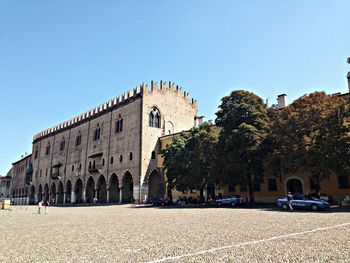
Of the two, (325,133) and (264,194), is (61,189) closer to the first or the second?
(264,194)

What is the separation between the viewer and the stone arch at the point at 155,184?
143 feet

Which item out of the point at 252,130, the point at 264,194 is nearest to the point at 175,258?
the point at 252,130

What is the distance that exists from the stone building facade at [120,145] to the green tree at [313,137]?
73.7 feet

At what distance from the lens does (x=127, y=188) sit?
4734cm

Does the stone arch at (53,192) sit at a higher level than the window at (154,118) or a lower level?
lower

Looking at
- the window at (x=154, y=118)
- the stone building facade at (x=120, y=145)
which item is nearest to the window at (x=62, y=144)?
the stone building facade at (x=120, y=145)

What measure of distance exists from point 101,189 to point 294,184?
1335 inches

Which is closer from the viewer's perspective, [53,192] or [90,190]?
[90,190]

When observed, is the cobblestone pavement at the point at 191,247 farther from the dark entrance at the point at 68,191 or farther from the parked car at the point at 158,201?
the dark entrance at the point at 68,191

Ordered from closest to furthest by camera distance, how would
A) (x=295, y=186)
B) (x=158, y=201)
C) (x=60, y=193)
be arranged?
(x=295, y=186), (x=158, y=201), (x=60, y=193)

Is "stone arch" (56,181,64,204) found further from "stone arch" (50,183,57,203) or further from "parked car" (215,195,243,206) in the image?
"parked car" (215,195,243,206)

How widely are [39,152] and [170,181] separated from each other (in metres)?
51.1

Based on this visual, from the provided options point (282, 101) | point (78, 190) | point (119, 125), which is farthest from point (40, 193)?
point (282, 101)

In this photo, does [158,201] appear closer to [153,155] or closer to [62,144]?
[153,155]
